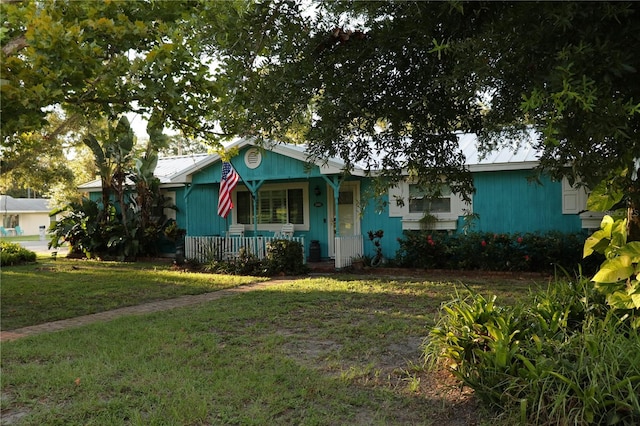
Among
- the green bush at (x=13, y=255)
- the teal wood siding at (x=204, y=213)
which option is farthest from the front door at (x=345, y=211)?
the green bush at (x=13, y=255)

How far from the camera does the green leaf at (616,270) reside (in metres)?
4.02

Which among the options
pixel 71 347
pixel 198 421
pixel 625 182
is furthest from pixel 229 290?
pixel 625 182

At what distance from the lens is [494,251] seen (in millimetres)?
11305

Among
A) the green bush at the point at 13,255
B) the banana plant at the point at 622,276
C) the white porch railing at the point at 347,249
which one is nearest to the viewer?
the banana plant at the point at 622,276

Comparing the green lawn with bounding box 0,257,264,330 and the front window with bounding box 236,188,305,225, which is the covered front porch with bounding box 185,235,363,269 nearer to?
the green lawn with bounding box 0,257,264,330

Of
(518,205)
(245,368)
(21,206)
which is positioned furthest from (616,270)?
(21,206)

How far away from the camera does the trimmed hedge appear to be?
422 inches

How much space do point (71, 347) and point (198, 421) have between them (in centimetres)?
290

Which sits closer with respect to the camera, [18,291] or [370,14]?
[370,14]

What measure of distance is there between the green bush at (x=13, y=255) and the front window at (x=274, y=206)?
7.42m

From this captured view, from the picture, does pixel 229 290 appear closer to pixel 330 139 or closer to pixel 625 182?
pixel 330 139

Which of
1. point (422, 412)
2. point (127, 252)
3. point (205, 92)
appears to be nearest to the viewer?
point (422, 412)

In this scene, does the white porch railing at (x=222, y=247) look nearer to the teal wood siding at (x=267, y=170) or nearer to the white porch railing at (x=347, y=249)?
the white porch railing at (x=347, y=249)

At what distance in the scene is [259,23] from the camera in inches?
117
